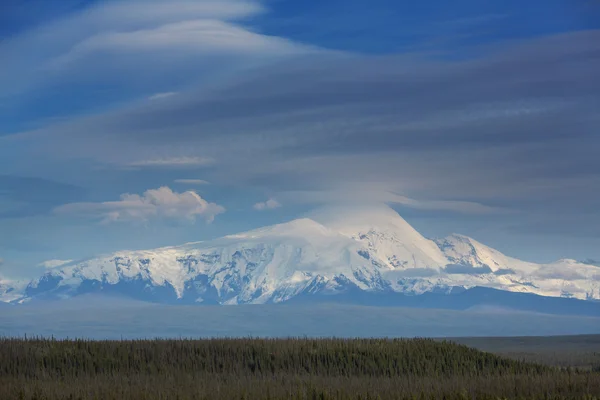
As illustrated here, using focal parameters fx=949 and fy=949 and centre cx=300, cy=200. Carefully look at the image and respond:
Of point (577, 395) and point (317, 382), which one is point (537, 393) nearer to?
point (577, 395)

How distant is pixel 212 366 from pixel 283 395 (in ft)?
46.2

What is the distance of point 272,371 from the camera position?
160 feet

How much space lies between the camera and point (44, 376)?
44.0m

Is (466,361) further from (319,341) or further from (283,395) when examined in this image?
(283,395)

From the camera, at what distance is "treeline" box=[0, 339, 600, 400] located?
117 feet

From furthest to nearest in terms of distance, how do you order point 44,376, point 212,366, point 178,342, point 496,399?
point 178,342, point 212,366, point 44,376, point 496,399

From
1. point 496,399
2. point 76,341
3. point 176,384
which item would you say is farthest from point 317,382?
point 76,341

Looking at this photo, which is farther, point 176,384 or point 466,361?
point 466,361

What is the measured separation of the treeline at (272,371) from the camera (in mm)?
35594

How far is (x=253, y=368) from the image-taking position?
160 ft

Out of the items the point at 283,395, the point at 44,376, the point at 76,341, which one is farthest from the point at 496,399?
the point at 76,341

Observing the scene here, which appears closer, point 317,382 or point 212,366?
point 317,382

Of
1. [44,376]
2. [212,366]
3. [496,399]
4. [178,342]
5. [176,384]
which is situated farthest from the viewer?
[178,342]

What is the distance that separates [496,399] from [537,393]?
285 centimetres
